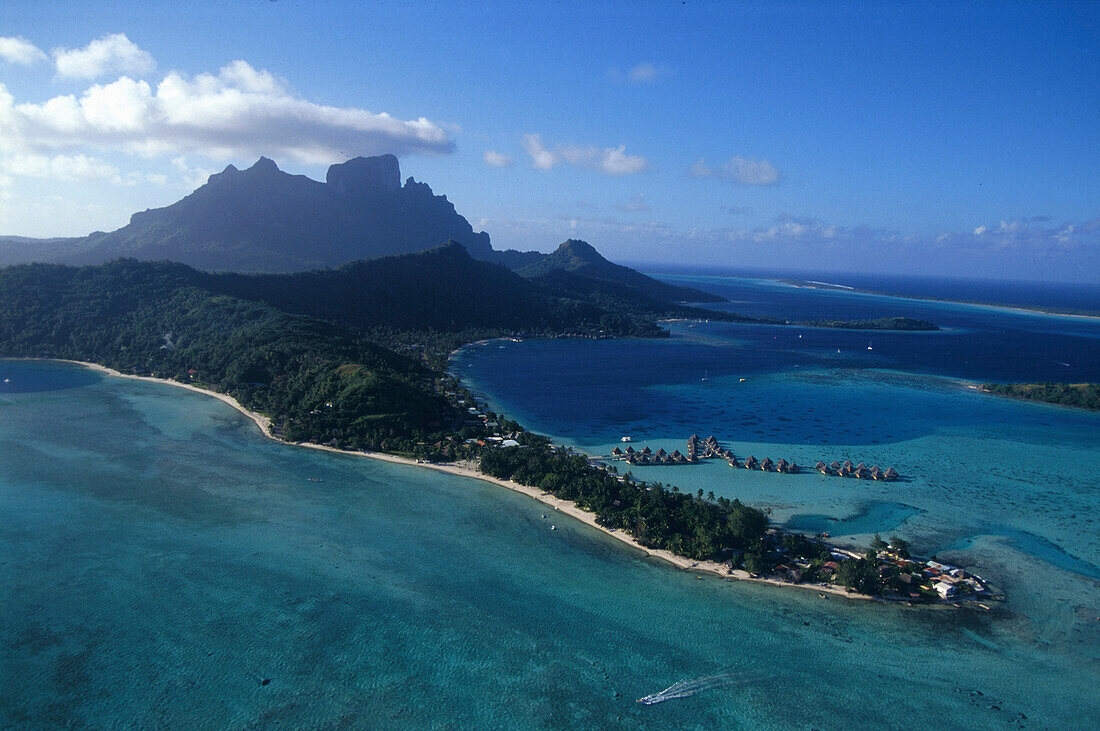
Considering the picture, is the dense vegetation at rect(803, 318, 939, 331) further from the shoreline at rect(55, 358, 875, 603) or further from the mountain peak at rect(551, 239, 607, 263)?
the shoreline at rect(55, 358, 875, 603)

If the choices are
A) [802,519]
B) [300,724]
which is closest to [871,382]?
[802,519]

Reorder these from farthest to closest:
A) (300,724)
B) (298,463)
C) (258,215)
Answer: (258,215), (298,463), (300,724)

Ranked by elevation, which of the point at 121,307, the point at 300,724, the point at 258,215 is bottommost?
the point at 300,724

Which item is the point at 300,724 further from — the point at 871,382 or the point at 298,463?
the point at 871,382

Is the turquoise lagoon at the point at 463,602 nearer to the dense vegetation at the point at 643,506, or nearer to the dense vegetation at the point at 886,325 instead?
the dense vegetation at the point at 643,506

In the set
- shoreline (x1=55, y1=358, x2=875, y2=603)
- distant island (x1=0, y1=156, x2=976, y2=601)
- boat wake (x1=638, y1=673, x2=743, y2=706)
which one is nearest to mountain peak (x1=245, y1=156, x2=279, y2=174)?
distant island (x1=0, y1=156, x2=976, y2=601)

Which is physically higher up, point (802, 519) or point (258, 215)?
point (258, 215)
